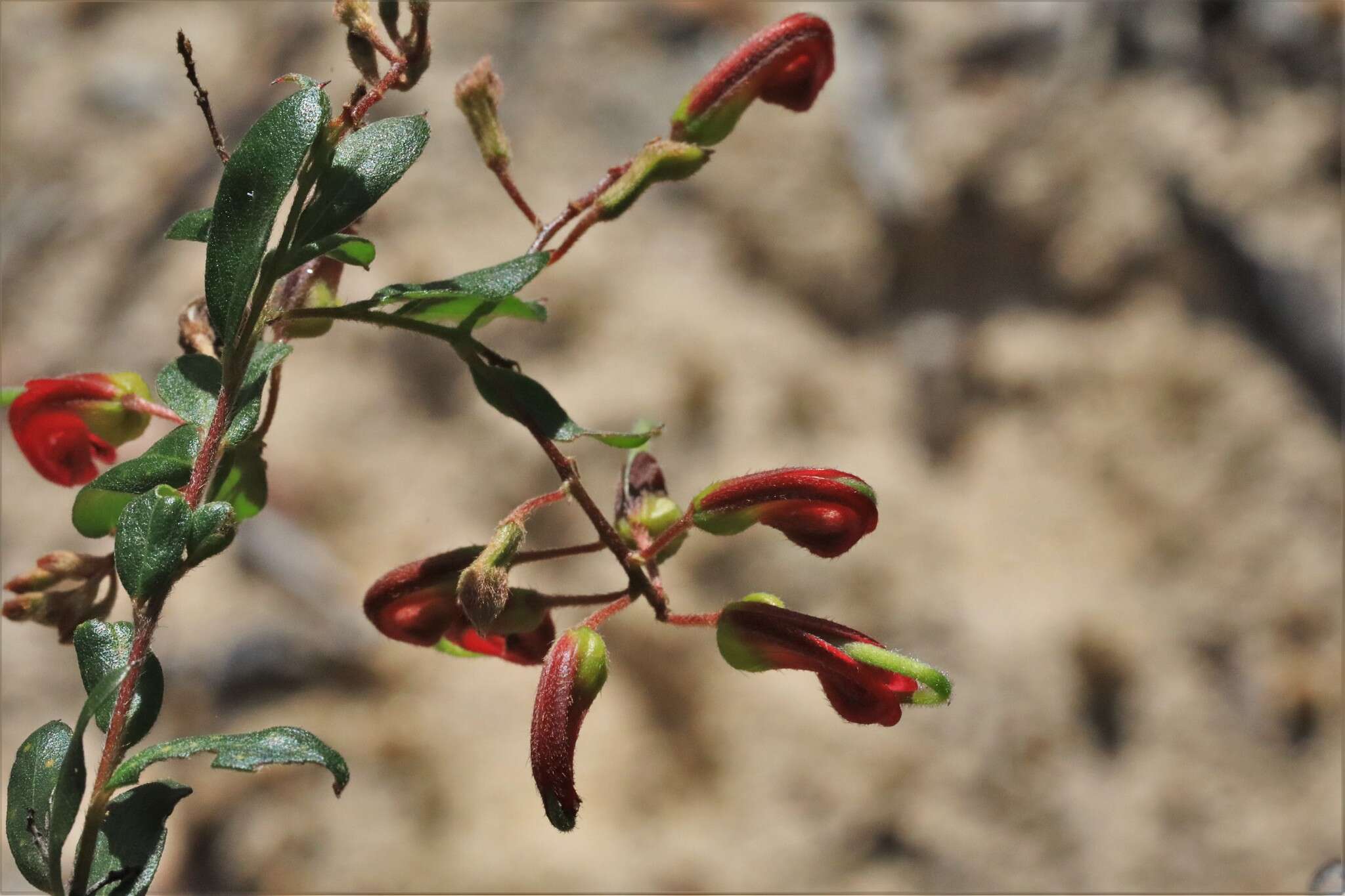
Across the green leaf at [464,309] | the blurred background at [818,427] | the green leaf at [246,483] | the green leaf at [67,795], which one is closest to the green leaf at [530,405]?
the green leaf at [464,309]

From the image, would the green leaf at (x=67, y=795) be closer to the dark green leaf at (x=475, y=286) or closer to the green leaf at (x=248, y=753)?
the green leaf at (x=248, y=753)

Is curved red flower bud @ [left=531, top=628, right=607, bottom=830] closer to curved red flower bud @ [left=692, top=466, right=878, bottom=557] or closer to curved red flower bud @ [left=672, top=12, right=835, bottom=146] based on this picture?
curved red flower bud @ [left=692, top=466, right=878, bottom=557]

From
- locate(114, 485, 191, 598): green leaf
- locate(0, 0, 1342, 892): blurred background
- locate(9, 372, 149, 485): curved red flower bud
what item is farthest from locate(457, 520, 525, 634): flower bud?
locate(0, 0, 1342, 892): blurred background

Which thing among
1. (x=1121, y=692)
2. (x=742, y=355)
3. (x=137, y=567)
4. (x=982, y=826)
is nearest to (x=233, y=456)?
(x=137, y=567)

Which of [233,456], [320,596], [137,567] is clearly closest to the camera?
[137,567]

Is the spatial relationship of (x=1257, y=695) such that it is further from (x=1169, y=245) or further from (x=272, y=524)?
(x=272, y=524)

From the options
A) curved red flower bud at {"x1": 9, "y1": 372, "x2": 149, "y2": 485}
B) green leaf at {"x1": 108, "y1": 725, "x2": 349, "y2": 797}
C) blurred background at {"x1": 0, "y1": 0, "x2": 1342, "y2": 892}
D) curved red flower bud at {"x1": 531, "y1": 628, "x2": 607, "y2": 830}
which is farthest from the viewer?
blurred background at {"x1": 0, "y1": 0, "x2": 1342, "y2": 892}
